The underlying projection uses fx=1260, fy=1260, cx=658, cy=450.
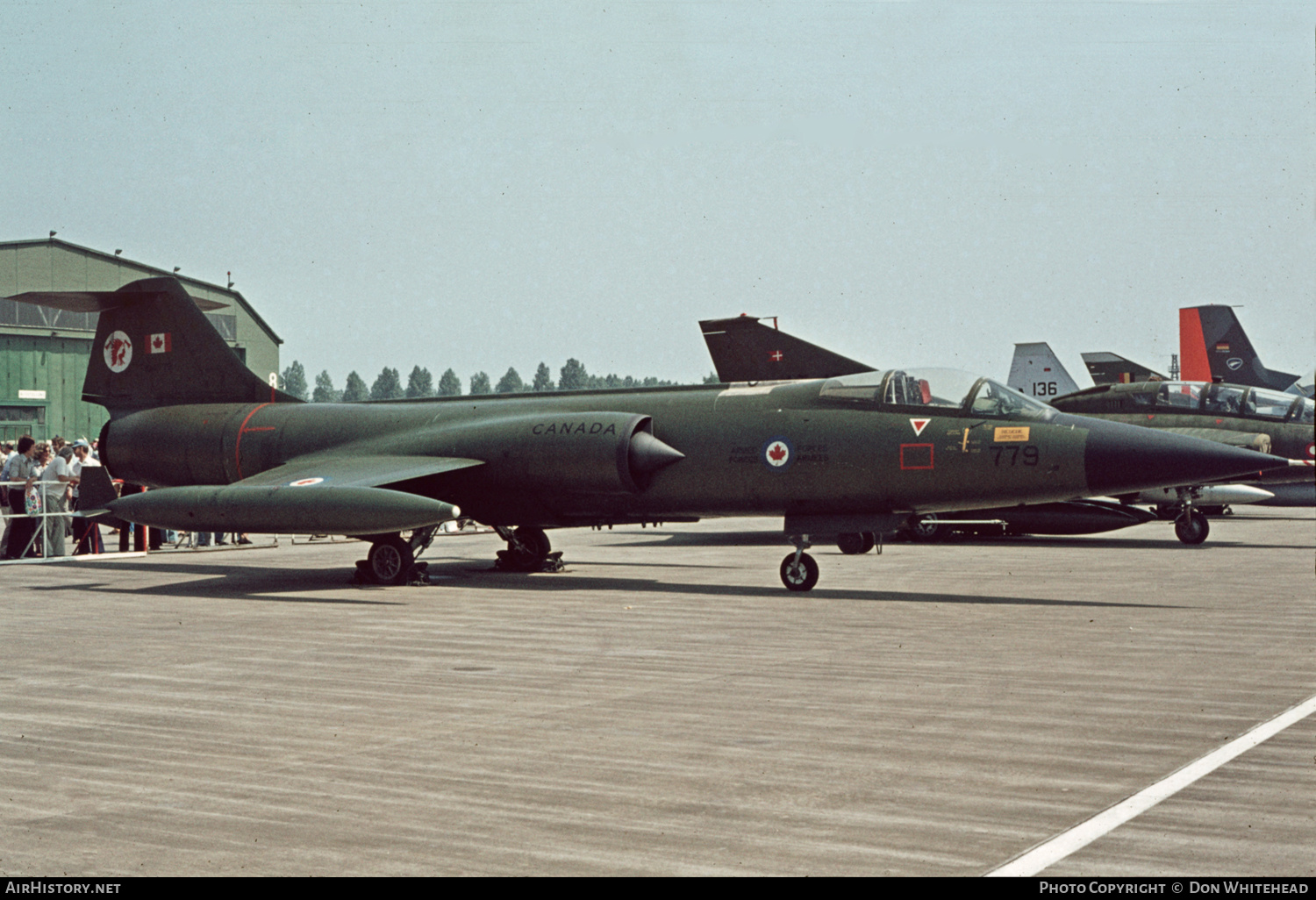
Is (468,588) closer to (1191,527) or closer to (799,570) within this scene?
(799,570)

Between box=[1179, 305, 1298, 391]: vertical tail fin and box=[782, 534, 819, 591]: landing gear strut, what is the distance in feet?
87.5

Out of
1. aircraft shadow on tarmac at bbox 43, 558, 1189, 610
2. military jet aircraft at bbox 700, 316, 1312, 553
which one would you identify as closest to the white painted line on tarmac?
aircraft shadow on tarmac at bbox 43, 558, 1189, 610

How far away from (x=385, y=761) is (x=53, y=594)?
10.3 metres

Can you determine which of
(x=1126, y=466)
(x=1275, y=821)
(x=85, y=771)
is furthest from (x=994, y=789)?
(x=1126, y=466)

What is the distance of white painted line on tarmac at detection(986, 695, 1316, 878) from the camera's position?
452 cm

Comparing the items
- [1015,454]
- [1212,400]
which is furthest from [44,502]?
[1212,400]

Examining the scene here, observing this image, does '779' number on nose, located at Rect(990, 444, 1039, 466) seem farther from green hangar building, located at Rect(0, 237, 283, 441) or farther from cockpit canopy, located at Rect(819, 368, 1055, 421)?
green hangar building, located at Rect(0, 237, 283, 441)

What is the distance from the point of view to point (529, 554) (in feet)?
58.2

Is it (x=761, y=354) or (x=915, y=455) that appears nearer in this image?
(x=915, y=455)

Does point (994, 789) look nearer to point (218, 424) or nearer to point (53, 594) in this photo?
point (53, 594)

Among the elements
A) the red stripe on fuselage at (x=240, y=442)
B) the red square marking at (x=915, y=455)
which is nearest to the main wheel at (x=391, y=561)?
the red stripe on fuselage at (x=240, y=442)

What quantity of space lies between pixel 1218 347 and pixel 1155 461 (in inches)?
1093

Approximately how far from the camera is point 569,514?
52.7ft

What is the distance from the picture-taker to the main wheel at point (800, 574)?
1454 centimetres
